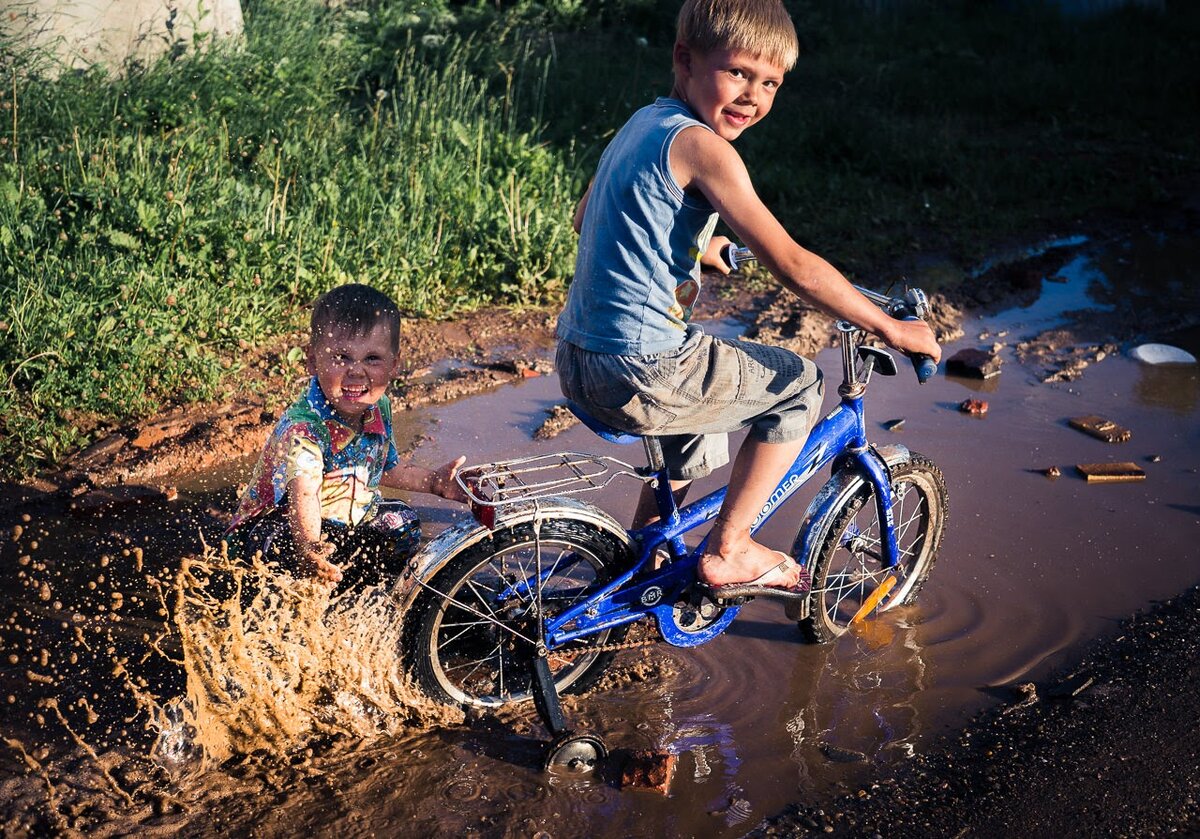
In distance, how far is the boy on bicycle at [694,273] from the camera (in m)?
2.99

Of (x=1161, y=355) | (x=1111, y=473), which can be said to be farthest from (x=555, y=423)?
(x=1161, y=355)

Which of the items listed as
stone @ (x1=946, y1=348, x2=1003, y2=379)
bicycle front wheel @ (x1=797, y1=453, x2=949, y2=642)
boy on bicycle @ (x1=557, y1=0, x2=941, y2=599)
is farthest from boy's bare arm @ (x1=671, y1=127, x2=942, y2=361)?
stone @ (x1=946, y1=348, x2=1003, y2=379)

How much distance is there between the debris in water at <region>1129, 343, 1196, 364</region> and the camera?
6.43 m

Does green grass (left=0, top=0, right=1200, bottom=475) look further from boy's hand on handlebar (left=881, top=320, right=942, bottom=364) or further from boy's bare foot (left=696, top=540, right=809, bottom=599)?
boy's hand on handlebar (left=881, top=320, right=942, bottom=364)

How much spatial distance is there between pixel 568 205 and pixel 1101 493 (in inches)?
144

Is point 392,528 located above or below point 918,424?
above

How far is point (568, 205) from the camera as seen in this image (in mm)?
7336

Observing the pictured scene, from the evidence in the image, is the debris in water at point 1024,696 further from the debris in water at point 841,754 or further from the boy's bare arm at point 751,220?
the boy's bare arm at point 751,220

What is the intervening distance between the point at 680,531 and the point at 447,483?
27.6 inches

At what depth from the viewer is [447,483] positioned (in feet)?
11.4

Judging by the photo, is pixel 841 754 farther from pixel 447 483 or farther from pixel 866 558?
pixel 447 483

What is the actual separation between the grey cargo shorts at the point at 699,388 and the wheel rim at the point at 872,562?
639mm

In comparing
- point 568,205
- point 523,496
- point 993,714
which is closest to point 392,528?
point 523,496

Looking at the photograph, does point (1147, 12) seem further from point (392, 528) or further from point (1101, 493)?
point (392, 528)
